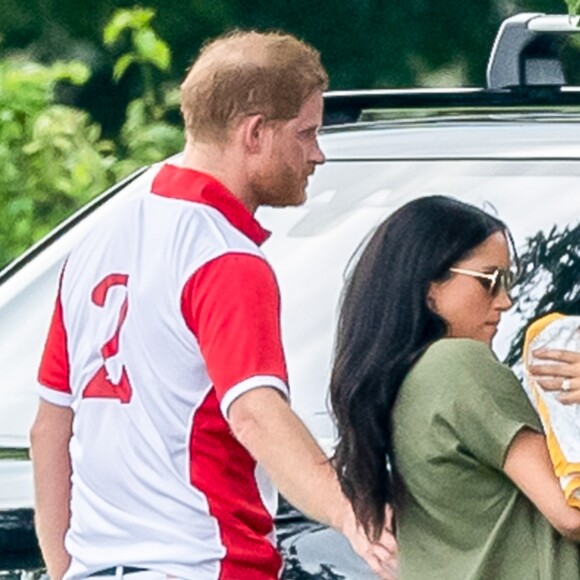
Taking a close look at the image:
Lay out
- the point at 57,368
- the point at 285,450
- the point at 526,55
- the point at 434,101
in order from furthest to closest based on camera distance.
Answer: the point at 526,55 < the point at 434,101 < the point at 57,368 < the point at 285,450

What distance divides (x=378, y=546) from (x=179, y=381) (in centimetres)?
37

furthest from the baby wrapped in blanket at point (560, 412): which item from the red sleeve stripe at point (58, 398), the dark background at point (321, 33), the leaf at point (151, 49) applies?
the dark background at point (321, 33)

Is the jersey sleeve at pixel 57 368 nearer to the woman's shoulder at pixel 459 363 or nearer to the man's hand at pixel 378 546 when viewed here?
the man's hand at pixel 378 546

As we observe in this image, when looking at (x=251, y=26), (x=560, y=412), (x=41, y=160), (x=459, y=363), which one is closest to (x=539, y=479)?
(x=560, y=412)

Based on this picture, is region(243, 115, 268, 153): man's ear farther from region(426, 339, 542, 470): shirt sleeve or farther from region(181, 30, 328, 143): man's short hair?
region(426, 339, 542, 470): shirt sleeve

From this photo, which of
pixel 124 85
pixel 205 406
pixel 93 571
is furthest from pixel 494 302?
pixel 124 85

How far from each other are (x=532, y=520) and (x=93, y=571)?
686 mm

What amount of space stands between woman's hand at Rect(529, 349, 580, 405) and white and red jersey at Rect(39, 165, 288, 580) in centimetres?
39

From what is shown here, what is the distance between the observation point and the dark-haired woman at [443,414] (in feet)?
12.2

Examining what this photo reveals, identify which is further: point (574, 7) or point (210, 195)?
point (574, 7)

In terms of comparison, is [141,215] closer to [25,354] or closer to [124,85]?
[25,354]

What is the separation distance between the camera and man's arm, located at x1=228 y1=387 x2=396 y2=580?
3.81 m

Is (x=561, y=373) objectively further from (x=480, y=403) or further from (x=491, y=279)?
(x=491, y=279)

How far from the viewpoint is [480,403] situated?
12.2 feet
